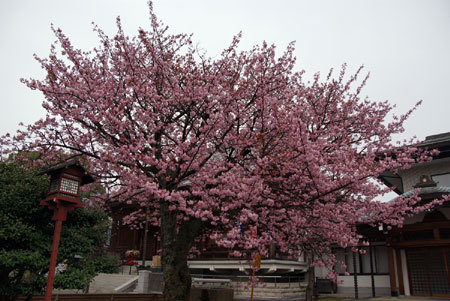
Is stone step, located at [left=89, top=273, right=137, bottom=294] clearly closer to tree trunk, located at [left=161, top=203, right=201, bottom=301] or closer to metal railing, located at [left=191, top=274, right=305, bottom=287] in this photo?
metal railing, located at [left=191, top=274, right=305, bottom=287]

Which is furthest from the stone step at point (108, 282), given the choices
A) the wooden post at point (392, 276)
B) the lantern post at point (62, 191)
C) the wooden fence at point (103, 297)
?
the wooden post at point (392, 276)

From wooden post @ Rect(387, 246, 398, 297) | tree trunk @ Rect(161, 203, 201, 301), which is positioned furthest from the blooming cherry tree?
wooden post @ Rect(387, 246, 398, 297)

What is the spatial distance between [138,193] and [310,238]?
253 inches

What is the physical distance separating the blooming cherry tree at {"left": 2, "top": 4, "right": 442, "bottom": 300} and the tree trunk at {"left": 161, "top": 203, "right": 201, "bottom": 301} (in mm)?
33

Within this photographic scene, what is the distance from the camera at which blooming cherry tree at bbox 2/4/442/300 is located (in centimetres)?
923

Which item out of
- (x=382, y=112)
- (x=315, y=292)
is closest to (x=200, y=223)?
(x=382, y=112)

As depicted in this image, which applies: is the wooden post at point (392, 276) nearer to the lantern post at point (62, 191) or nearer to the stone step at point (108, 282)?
the stone step at point (108, 282)

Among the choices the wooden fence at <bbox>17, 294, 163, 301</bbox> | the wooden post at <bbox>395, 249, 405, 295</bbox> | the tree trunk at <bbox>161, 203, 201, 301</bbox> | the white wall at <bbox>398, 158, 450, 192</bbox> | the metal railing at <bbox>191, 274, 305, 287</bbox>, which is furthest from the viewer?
the metal railing at <bbox>191, 274, 305, 287</bbox>

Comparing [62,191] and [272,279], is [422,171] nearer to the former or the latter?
[272,279]

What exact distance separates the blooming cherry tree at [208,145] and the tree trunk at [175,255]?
0.03 m

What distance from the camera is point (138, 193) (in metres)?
12.0

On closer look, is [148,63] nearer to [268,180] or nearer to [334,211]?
[268,180]

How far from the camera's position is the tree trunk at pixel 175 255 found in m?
9.59

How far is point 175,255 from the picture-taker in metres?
9.87
